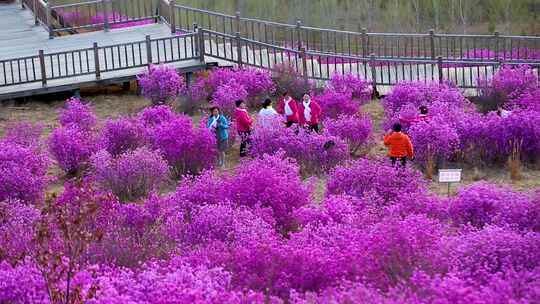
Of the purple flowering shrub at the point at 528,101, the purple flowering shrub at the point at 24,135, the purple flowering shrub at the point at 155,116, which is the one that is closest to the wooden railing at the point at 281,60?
the purple flowering shrub at the point at 528,101

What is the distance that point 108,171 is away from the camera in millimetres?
15047

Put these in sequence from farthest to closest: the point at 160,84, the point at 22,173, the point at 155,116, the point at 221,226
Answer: the point at 160,84 → the point at 155,116 → the point at 22,173 → the point at 221,226

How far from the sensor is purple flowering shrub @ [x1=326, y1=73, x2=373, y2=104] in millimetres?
20797

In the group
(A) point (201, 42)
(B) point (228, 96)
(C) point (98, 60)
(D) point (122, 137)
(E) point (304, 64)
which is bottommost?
(D) point (122, 137)

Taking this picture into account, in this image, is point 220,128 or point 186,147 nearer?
point 186,147

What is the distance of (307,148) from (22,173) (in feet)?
14.0

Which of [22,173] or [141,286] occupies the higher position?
[141,286]

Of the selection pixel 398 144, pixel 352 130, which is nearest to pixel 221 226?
pixel 398 144

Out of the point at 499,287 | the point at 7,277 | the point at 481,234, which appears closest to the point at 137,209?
the point at 7,277

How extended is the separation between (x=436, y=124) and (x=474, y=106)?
12.7 ft

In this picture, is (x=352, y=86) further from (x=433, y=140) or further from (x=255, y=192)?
(x=255, y=192)

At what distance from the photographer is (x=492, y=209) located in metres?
12.1

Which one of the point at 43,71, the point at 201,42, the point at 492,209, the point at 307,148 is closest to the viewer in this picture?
the point at 492,209

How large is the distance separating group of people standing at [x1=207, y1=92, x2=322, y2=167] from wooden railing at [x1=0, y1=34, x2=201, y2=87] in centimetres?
521
